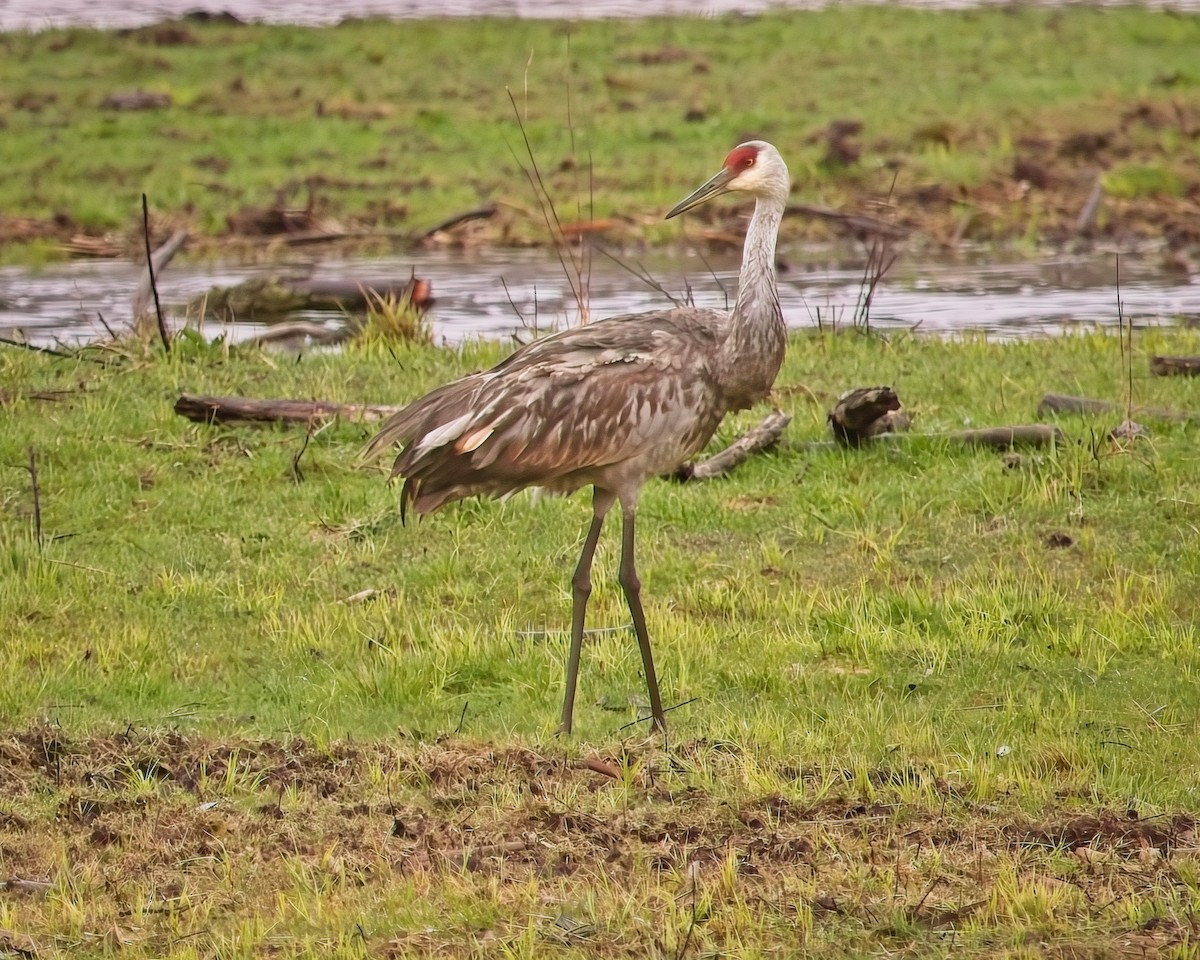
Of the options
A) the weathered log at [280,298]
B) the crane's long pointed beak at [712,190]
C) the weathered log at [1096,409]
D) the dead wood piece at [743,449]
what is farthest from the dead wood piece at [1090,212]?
the crane's long pointed beak at [712,190]

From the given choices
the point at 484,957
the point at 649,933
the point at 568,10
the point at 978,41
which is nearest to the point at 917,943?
the point at 649,933

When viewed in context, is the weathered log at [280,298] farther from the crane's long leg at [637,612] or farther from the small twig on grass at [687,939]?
the small twig on grass at [687,939]

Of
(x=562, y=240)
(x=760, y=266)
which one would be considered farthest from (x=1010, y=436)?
(x=562, y=240)

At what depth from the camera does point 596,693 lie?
7.34 meters

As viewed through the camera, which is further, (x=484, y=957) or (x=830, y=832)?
(x=830, y=832)

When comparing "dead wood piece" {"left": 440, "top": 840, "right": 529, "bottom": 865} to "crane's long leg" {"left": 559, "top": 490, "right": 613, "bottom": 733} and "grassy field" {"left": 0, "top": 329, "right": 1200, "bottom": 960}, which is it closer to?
"grassy field" {"left": 0, "top": 329, "right": 1200, "bottom": 960}

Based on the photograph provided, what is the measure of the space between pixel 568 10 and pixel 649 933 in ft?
108

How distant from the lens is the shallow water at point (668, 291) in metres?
14.7

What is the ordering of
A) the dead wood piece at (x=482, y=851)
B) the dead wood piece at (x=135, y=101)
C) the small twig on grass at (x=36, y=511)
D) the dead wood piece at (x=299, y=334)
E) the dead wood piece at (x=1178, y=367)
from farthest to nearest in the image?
the dead wood piece at (x=135, y=101) → the dead wood piece at (x=299, y=334) → the dead wood piece at (x=1178, y=367) → the small twig on grass at (x=36, y=511) → the dead wood piece at (x=482, y=851)

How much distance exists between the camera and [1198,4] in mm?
35562

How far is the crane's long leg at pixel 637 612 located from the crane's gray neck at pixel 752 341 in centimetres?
61

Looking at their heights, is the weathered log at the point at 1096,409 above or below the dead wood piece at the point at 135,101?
above

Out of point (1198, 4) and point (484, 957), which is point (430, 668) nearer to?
point (484, 957)

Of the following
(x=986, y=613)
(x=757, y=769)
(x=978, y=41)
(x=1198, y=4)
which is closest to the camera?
(x=757, y=769)
